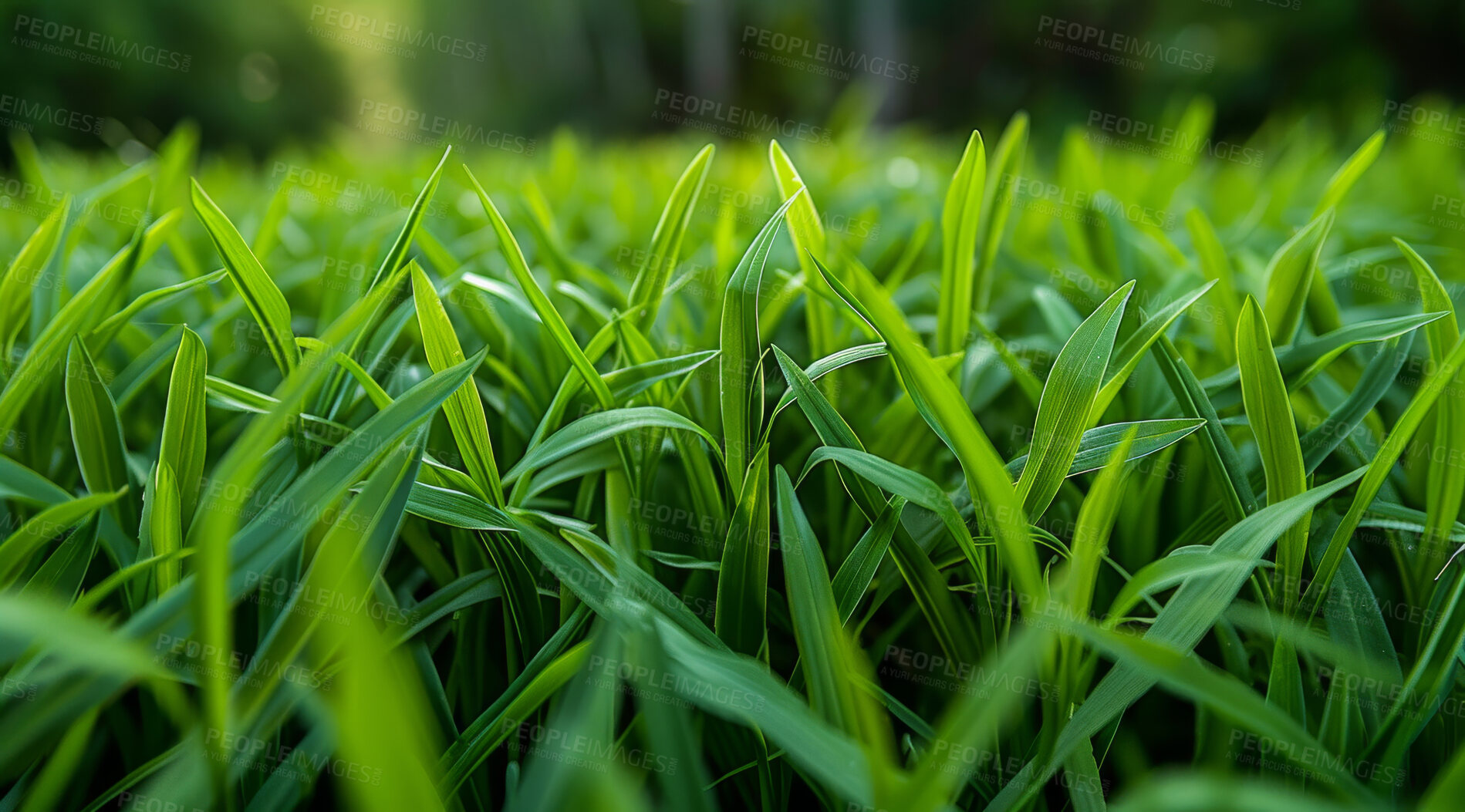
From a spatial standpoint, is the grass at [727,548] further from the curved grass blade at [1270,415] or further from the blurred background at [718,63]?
the blurred background at [718,63]

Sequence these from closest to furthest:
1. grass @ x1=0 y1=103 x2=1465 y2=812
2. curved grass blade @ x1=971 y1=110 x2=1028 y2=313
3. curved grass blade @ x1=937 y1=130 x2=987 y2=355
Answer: grass @ x1=0 y1=103 x2=1465 y2=812, curved grass blade @ x1=937 y1=130 x2=987 y2=355, curved grass blade @ x1=971 y1=110 x2=1028 y2=313

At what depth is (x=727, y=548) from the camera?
1.48 feet

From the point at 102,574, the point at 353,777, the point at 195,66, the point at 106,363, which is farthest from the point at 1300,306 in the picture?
the point at 195,66

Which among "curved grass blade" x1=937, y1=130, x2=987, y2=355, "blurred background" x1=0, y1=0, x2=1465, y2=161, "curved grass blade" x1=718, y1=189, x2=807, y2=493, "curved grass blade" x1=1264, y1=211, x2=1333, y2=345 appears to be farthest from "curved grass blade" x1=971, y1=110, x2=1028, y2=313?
"blurred background" x1=0, y1=0, x2=1465, y2=161

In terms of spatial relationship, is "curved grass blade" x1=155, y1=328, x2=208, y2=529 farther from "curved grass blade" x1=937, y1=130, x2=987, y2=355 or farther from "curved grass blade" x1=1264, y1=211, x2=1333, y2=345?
"curved grass blade" x1=1264, y1=211, x2=1333, y2=345

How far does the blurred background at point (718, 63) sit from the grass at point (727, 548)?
19.0 ft

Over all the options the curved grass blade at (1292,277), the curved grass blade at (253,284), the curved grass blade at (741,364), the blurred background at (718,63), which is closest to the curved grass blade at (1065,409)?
the curved grass blade at (741,364)

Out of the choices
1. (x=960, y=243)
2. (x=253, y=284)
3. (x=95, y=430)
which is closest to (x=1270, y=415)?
(x=960, y=243)

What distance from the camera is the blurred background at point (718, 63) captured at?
25.7 ft

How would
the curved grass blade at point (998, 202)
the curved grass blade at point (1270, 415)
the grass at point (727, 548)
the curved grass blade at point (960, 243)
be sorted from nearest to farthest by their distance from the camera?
the grass at point (727, 548) → the curved grass blade at point (1270, 415) → the curved grass blade at point (960, 243) → the curved grass blade at point (998, 202)

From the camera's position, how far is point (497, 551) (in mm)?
454

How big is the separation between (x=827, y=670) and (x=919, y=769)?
3.3 inches

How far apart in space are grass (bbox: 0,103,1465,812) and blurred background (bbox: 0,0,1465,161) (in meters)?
5.79

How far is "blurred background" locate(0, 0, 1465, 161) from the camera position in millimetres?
7832
